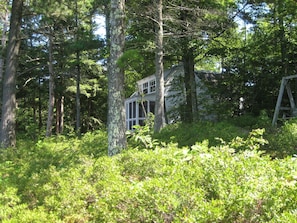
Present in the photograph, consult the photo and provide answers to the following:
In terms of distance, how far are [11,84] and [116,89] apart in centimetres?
590

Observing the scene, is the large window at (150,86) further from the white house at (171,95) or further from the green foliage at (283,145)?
the green foliage at (283,145)

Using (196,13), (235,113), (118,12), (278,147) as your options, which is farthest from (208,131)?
(235,113)

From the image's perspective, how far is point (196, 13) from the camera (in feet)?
35.9

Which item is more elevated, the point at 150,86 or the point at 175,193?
the point at 150,86

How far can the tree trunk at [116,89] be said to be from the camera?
526 cm

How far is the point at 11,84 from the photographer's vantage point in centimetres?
973

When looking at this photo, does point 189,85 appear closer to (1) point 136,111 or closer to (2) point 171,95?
(2) point 171,95

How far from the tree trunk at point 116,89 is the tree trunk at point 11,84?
5556 mm

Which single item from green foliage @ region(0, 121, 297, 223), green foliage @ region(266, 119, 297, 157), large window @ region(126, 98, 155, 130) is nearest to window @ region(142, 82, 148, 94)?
large window @ region(126, 98, 155, 130)

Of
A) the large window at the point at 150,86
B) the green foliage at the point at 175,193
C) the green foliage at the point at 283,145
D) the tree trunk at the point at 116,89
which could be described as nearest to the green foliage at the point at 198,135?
the green foliage at the point at 283,145

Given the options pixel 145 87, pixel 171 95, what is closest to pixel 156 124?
pixel 171 95

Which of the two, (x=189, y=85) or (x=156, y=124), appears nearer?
(x=156, y=124)

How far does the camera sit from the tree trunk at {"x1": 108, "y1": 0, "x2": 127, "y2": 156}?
207 inches

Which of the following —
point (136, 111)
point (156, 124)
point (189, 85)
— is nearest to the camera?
point (156, 124)
